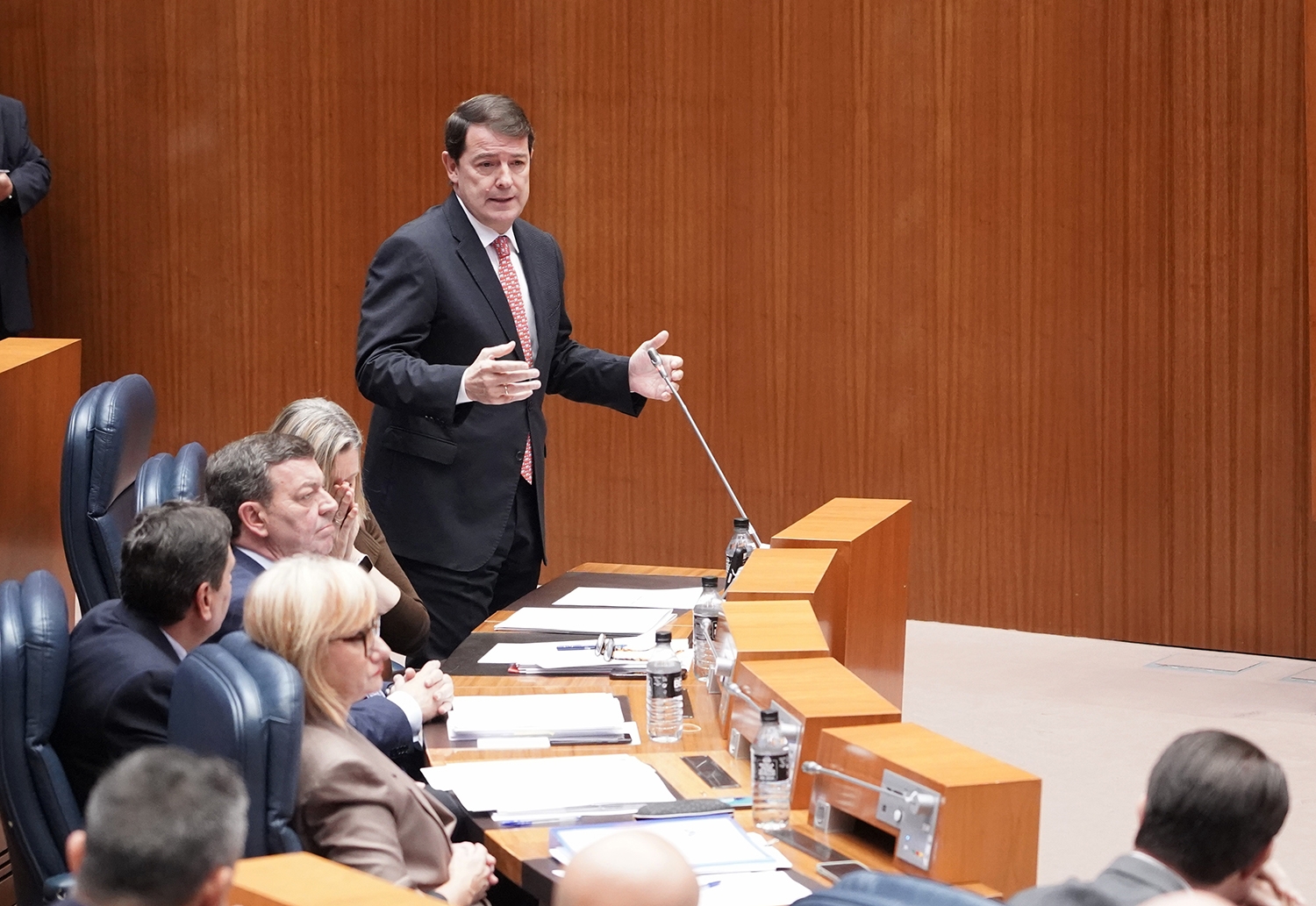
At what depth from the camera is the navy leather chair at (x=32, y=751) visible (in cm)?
207

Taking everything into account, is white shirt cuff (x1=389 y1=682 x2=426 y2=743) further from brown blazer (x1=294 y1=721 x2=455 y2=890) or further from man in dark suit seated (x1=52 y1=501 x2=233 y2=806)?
brown blazer (x1=294 y1=721 x2=455 y2=890)

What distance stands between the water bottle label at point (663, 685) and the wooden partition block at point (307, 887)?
3.06 feet

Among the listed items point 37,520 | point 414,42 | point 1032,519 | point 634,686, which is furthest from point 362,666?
point 414,42

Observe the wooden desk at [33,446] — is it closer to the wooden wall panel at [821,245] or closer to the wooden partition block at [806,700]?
the wooden partition block at [806,700]

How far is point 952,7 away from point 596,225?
1.47 meters

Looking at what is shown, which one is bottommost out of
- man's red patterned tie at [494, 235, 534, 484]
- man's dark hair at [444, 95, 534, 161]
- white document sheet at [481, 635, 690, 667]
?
white document sheet at [481, 635, 690, 667]

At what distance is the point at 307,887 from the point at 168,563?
92cm

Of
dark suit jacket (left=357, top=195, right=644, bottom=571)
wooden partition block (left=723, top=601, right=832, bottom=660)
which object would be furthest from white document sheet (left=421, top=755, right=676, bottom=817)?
dark suit jacket (left=357, top=195, right=644, bottom=571)

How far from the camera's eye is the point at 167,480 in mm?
3283

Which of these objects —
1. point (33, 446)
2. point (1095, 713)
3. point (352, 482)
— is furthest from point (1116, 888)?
point (1095, 713)

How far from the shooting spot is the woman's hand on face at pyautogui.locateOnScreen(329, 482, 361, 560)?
10.1 feet

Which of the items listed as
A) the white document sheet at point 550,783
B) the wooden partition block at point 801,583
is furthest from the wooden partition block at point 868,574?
the white document sheet at point 550,783

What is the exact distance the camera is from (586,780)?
88.7 inches

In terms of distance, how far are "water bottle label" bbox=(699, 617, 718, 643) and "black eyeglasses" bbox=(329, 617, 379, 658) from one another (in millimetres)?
896
